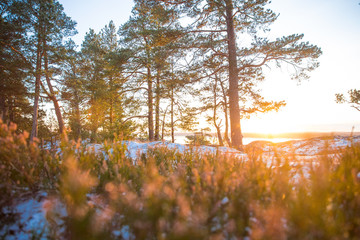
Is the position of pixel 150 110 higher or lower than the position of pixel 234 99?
higher

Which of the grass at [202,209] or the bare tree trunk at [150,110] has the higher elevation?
the bare tree trunk at [150,110]

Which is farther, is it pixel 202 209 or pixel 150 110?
pixel 150 110

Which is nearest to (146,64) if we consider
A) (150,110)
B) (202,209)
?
(150,110)

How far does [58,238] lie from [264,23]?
1045 centimetres

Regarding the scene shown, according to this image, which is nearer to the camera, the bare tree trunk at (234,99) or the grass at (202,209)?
the grass at (202,209)

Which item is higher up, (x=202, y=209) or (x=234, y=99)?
(x=234, y=99)

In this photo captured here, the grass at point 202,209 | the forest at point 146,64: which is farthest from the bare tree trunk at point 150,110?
the grass at point 202,209

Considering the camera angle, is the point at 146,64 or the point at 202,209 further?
the point at 146,64

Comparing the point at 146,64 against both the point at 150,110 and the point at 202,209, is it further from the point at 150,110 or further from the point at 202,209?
the point at 202,209

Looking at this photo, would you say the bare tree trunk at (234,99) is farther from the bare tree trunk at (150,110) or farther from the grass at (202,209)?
the bare tree trunk at (150,110)

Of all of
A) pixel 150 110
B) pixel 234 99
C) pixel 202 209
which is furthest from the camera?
pixel 150 110

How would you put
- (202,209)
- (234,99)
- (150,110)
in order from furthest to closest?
(150,110), (234,99), (202,209)

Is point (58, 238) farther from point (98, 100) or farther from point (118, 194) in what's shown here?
point (98, 100)

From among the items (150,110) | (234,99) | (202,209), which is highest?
(150,110)
